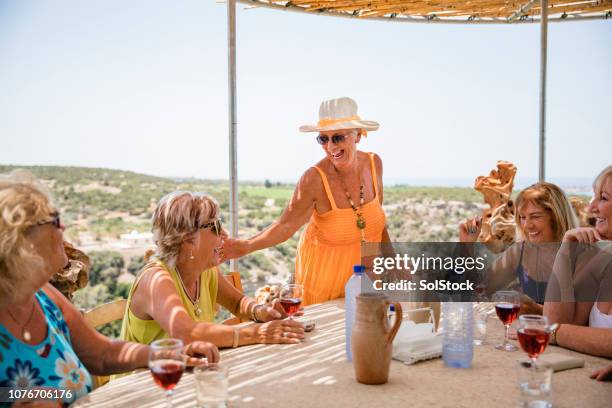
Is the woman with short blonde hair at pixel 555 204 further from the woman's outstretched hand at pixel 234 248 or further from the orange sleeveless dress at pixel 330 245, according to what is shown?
the woman's outstretched hand at pixel 234 248

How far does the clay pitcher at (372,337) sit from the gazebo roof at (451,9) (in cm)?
291

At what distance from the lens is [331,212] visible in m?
3.28

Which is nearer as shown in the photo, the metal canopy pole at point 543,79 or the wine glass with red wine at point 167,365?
the wine glass with red wine at point 167,365

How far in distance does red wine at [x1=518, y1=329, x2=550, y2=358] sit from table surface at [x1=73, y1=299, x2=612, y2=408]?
108mm

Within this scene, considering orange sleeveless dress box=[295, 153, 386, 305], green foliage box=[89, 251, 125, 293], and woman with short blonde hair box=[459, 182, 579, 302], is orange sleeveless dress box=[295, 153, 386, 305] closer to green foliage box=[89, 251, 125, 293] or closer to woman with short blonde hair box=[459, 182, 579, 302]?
woman with short blonde hair box=[459, 182, 579, 302]

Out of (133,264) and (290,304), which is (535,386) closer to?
(290,304)

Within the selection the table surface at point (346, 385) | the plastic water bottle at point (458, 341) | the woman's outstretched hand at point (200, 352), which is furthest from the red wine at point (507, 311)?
the woman's outstretched hand at point (200, 352)

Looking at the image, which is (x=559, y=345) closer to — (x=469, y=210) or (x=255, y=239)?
(x=255, y=239)

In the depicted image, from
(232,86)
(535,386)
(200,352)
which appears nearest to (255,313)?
(200,352)

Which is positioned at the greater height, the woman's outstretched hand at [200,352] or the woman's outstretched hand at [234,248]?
the woman's outstretched hand at [234,248]

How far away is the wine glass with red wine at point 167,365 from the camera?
1404 mm

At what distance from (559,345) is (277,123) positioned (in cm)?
2399

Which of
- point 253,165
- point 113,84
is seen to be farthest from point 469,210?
point 113,84

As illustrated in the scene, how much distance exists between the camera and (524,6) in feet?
15.1
